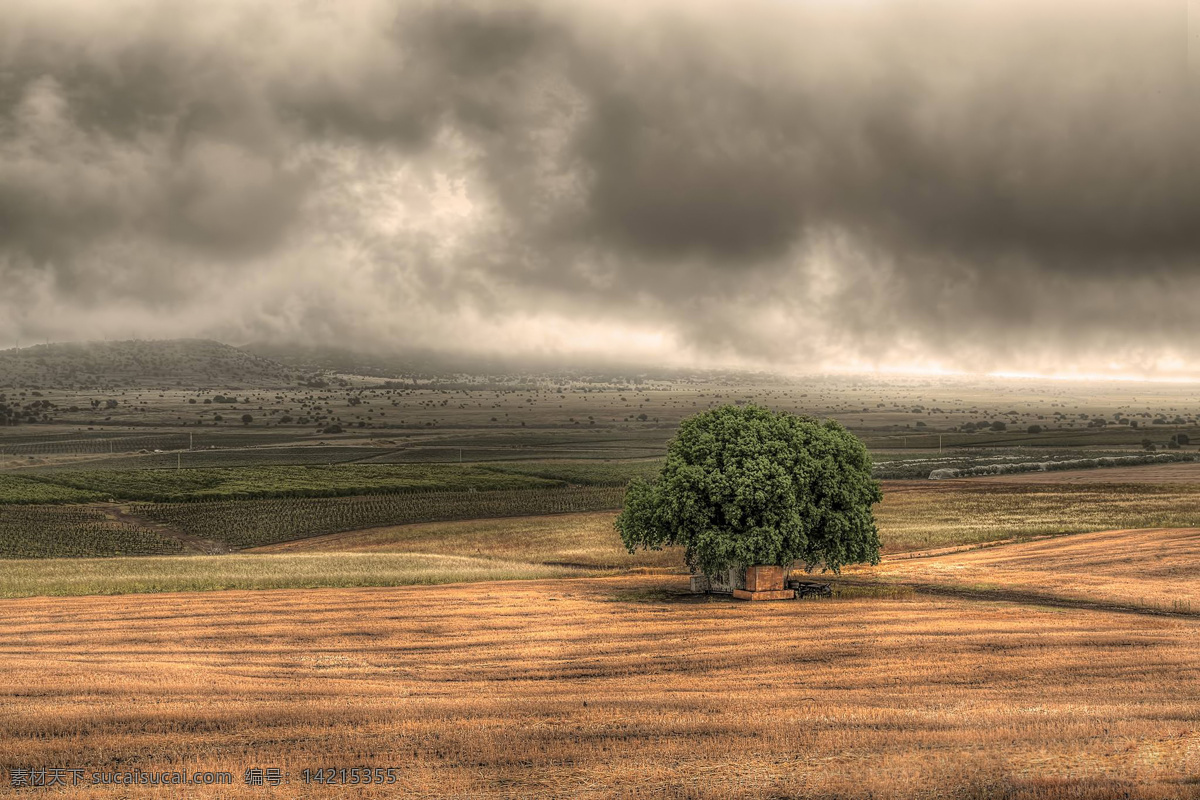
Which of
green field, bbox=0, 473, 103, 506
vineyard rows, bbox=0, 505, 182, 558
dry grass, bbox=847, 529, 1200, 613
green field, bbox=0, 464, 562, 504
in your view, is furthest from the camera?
green field, bbox=0, 464, 562, 504

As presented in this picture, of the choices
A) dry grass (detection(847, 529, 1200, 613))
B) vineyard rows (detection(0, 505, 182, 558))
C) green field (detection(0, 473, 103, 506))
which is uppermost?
dry grass (detection(847, 529, 1200, 613))

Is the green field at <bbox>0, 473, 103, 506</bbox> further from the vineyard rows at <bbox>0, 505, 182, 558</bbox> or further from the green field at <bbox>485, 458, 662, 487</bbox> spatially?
the green field at <bbox>485, 458, 662, 487</bbox>

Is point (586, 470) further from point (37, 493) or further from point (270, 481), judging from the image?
point (37, 493)

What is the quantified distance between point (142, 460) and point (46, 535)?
3251 inches

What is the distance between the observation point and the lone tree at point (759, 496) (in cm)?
3916

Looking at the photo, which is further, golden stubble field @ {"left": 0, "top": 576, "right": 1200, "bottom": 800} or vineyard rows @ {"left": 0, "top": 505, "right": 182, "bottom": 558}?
vineyard rows @ {"left": 0, "top": 505, "right": 182, "bottom": 558}

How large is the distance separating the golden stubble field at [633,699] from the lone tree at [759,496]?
3622mm

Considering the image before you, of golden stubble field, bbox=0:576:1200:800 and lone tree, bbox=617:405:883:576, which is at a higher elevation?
lone tree, bbox=617:405:883:576

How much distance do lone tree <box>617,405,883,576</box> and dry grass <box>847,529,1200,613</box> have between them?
5.89 meters

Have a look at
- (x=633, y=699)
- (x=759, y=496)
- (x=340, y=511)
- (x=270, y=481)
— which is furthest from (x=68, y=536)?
(x=633, y=699)

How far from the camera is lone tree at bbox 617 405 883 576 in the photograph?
3916 cm

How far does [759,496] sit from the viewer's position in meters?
38.8

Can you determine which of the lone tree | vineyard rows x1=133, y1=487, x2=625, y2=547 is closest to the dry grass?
the lone tree

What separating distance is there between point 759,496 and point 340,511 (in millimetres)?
74285
